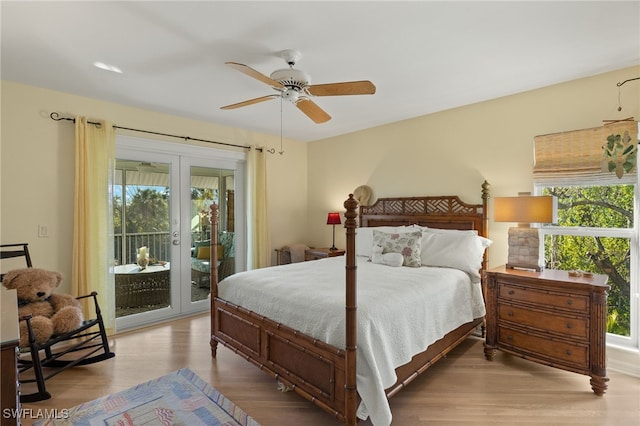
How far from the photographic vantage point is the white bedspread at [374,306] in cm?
183

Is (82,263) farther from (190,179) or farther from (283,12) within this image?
(283,12)

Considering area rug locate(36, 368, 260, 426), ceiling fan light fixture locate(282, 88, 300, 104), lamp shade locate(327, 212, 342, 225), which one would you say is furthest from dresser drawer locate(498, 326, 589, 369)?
ceiling fan light fixture locate(282, 88, 300, 104)

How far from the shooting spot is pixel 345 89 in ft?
7.41

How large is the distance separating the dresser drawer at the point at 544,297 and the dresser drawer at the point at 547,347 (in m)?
0.28

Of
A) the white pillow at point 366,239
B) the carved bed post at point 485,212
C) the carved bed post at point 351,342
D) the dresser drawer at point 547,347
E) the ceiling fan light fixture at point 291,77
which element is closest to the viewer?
the carved bed post at point 351,342

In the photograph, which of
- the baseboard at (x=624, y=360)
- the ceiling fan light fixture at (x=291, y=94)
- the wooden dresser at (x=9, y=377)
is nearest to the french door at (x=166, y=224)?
the ceiling fan light fixture at (x=291, y=94)

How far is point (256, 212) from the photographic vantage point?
4633mm

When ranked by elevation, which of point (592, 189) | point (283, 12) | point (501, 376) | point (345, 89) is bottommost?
point (501, 376)

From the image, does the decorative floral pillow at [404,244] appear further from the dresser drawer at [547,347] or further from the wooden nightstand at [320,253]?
the wooden nightstand at [320,253]

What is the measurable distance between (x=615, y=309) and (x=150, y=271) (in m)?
4.83

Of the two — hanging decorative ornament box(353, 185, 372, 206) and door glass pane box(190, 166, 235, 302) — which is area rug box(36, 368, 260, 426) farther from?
hanging decorative ornament box(353, 185, 372, 206)

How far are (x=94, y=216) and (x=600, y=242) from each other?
490 cm

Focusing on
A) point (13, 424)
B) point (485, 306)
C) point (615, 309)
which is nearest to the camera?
point (13, 424)

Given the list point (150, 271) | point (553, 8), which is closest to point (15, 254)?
point (150, 271)
